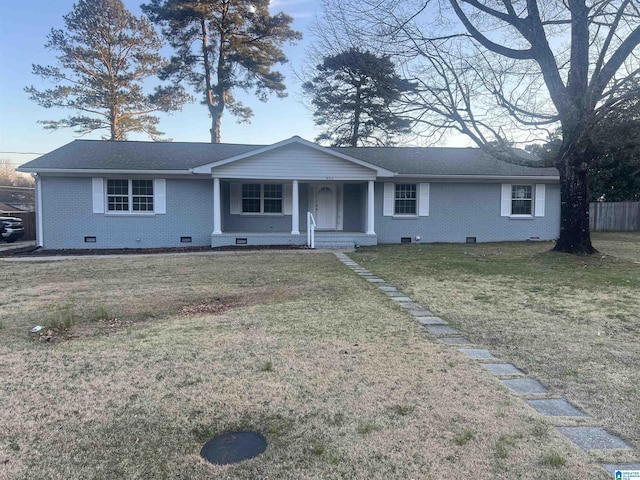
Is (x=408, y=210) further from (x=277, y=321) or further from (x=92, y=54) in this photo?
(x=92, y=54)

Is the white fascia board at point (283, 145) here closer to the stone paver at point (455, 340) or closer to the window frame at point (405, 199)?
the window frame at point (405, 199)

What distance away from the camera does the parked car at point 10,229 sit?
16.7 m

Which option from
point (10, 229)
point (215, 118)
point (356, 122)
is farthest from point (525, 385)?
point (215, 118)

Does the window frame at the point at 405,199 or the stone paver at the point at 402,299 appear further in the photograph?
the window frame at the point at 405,199

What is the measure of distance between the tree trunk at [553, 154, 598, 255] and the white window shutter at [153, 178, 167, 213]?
12184 mm

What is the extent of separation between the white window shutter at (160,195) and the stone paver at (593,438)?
13.7 m

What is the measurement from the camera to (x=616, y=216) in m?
21.3

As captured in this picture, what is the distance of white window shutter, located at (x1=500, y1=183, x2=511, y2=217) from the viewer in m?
15.7

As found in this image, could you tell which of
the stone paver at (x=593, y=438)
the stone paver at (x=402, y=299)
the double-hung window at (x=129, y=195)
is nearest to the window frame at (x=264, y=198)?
the double-hung window at (x=129, y=195)

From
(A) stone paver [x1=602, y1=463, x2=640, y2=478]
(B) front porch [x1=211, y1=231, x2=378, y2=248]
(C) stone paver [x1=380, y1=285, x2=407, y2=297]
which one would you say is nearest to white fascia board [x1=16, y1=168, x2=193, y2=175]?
(B) front porch [x1=211, y1=231, x2=378, y2=248]

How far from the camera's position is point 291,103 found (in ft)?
84.2

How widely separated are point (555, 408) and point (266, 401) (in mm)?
2007

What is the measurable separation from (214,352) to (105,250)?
37.1 feet

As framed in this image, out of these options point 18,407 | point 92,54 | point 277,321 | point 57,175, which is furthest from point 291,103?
point 18,407
